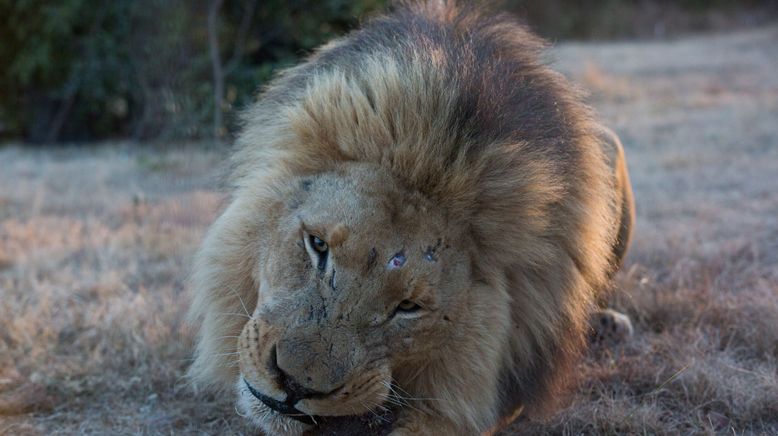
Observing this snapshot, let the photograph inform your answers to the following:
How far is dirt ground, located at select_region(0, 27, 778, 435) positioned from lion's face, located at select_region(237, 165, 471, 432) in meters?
0.74

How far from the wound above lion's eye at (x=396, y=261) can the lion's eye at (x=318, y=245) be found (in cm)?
19

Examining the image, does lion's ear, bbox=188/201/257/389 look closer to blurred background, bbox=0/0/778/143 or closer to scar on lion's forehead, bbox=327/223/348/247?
scar on lion's forehead, bbox=327/223/348/247

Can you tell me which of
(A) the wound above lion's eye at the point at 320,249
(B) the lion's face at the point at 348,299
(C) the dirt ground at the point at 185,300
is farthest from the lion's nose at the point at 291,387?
(C) the dirt ground at the point at 185,300

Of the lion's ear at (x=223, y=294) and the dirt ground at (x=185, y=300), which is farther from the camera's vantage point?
the dirt ground at (x=185, y=300)

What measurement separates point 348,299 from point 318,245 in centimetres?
21

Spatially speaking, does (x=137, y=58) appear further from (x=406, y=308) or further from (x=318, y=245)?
(x=406, y=308)

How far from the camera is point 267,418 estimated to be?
2.30 metres

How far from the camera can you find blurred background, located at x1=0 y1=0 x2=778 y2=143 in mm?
8203

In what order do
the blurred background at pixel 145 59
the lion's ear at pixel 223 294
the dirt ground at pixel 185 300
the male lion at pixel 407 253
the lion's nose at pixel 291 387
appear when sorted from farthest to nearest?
the blurred background at pixel 145 59 → the dirt ground at pixel 185 300 → the lion's ear at pixel 223 294 → the male lion at pixel 407 253 → the lion's nose at pixel 291 387

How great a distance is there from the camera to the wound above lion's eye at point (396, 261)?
2.22 metres

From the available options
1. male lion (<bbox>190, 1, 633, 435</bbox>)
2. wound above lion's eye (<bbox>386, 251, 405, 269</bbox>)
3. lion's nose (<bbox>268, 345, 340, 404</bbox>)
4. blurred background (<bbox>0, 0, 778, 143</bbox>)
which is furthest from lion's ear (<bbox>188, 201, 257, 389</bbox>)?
blurred background (<bbox>0, 0, 778, 143</bbox>)

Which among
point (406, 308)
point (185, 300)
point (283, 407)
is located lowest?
point (185, 300)

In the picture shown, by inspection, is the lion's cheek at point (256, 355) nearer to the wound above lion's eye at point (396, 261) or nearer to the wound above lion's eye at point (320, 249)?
the wound above lion's eye at point (320, 249)

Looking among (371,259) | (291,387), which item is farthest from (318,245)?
(291,387)
